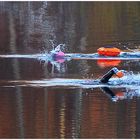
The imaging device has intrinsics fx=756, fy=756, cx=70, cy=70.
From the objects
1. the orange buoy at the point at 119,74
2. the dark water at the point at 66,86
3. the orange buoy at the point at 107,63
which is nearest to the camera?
the dark water at the point at 66,86

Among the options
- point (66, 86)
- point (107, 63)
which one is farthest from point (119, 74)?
point (107, 63)

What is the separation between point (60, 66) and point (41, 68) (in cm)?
53

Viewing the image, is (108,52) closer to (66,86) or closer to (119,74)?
(119,74)

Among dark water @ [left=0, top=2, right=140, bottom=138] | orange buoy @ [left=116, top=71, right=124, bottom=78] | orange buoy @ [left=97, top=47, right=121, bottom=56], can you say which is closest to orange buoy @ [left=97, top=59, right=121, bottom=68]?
dark water @ [left=0, top=2, right=140, bottom=138]

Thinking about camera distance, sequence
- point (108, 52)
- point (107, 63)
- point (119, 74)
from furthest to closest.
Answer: point (108, 52) → point (107, 63) → point (119, 74)

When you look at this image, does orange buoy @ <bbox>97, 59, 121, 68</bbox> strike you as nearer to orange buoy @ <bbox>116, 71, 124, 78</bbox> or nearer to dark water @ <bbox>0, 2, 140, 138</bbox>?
dark water @ <bbox>0, 2, 140, 138</bbox>

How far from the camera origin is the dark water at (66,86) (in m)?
11.8

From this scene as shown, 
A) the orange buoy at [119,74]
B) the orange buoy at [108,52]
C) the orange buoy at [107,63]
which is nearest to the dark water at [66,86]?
the orange buoy at [107,63]

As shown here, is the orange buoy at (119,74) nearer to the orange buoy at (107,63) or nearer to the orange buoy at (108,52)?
the orange buoy at (107,63)

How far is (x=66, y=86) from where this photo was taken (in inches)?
588

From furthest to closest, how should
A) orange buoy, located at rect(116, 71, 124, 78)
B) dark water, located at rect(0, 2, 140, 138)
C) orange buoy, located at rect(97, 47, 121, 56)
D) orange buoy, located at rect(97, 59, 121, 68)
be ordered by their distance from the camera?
orange buoy, located at rect(97, 47, 121, 56) < orange buoy, located at rect(97, 59, 121, 68) < orange buoy, located at rect(116, 71, 124, 78) < dark water, located at rect(0, 2, 140, 138)

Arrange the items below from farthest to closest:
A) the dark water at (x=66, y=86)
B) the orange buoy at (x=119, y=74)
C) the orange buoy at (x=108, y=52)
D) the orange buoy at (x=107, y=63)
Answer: the orange buoy at (x=108, y=52) < the orange buoy at (x=107, y=63) < the orange buoy at (x=119, y=74) < the dark water at (x=66, y=86)

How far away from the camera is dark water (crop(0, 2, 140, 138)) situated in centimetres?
1180

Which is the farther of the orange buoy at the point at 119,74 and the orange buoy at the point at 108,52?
the orange buoy at the point at 108,52
